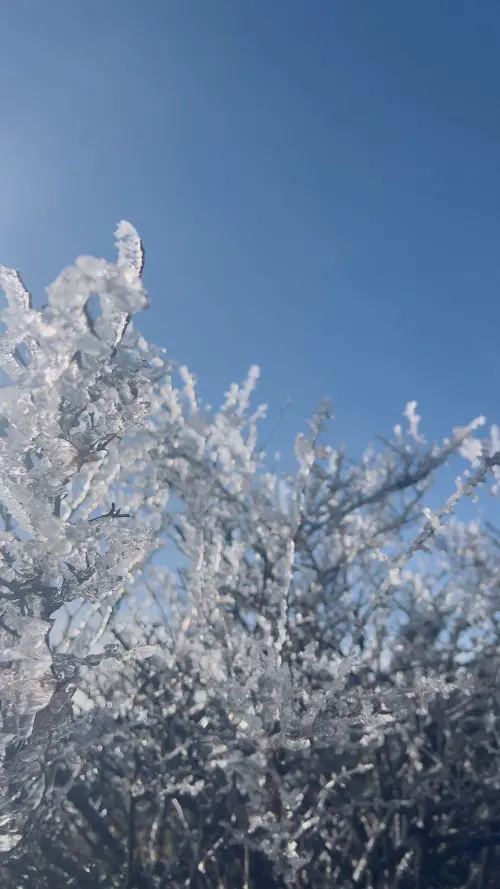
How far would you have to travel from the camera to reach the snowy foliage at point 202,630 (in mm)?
2301

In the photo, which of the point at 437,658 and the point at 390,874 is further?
the point at 437,658

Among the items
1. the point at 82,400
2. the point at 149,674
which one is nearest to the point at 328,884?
the point at 149,674

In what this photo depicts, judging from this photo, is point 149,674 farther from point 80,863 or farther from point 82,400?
point 82,400

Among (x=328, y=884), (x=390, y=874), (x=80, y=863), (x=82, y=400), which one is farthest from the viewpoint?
(x=80, y=863)

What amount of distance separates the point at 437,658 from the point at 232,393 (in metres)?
2.76

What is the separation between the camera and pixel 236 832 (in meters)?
3.95

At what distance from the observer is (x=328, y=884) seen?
4.38 m

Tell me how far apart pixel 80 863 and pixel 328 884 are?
2063 millimetres

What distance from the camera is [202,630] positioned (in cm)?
443

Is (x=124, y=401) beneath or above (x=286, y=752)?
above

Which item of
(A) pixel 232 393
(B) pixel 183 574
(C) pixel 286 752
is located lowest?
(C) pixel 286 752

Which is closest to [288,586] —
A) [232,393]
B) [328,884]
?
[232,393]

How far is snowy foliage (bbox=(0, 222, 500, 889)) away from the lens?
2.30 metres

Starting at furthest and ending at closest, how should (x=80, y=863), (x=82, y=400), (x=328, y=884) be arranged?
(x=80, y=863), (x=328, y=884), (x=82, y=400)
